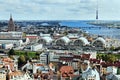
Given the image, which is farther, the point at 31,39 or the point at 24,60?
the point at 31,39

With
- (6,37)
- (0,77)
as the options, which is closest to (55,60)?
(0,77)

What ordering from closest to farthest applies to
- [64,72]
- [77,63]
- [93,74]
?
[93,74], [64,72], [77,63]

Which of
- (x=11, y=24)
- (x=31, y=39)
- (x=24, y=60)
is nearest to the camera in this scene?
(x=24, y=60)

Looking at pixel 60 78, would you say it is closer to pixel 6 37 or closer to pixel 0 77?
Result: pixel 0 77

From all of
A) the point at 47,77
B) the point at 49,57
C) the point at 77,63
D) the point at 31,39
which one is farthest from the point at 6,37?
the point at 47,77

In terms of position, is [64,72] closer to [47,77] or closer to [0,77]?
[47,77]

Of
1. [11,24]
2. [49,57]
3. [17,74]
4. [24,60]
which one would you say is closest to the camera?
[17,74]

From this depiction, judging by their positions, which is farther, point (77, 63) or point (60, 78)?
point (77, 63)

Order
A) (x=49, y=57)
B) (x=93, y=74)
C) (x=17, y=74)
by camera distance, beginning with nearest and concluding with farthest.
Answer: (x=93, y=74)
(x=17, y=74)
(x=49, y=57)
